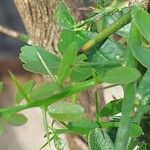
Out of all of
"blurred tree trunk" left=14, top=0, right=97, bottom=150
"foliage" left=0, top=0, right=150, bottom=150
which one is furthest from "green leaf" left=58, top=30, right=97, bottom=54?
"blurred tree trunk" left=14, top=0, right=97, bottom=150

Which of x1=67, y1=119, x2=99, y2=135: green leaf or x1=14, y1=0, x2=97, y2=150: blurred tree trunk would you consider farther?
x1=14, y1=0, x2=97, y2=150: blurred tree trunk

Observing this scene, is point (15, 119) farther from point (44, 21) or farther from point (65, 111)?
point (44, 21)

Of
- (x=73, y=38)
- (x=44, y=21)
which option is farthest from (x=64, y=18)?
(x=44, y=21)

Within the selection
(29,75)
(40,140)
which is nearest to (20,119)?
(40,140)

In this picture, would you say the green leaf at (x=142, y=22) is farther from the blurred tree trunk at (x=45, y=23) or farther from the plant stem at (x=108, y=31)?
the blurred tree trunk at (x=45, y=23)

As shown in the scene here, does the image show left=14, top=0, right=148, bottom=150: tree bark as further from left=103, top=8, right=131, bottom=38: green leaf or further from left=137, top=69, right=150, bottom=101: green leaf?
left=137, top=69, right=150, bottom=101: green leaf

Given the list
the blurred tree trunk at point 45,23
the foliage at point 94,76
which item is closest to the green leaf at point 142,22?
the foliage at point 94,76
